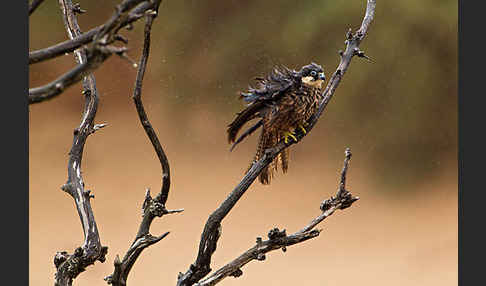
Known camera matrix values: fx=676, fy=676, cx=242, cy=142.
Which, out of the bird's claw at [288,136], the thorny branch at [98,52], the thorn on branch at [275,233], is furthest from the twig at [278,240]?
the thorny branch at [98,52]

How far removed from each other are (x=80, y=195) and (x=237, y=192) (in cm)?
66

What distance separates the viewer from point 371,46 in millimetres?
4363

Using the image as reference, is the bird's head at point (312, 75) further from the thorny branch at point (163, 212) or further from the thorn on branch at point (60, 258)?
the thorn on branch at point (60, 258)

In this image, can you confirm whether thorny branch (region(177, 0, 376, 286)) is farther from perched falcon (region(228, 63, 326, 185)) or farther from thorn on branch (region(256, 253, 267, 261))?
thorn on branch (region(256, 253, 267, 261))

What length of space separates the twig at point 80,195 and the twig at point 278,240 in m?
0.44

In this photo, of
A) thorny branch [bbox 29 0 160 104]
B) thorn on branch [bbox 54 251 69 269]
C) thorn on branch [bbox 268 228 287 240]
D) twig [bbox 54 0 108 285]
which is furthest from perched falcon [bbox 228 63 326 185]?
thorny branch [bbox 29 0 160 104]

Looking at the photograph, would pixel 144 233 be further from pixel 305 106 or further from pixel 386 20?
pixel 386 20

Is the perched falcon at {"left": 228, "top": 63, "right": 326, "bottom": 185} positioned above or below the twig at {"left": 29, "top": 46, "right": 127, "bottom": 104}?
above

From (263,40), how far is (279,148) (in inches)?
68.6

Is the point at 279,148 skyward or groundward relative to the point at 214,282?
skyward

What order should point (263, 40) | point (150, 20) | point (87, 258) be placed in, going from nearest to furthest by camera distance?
point (150, 20)
point (87, 258)
point (263, 40)

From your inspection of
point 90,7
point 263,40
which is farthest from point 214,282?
point 90,7

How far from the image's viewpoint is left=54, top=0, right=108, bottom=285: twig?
257 cm

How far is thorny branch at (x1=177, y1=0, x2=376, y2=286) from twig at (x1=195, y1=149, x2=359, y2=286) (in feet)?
0.18
